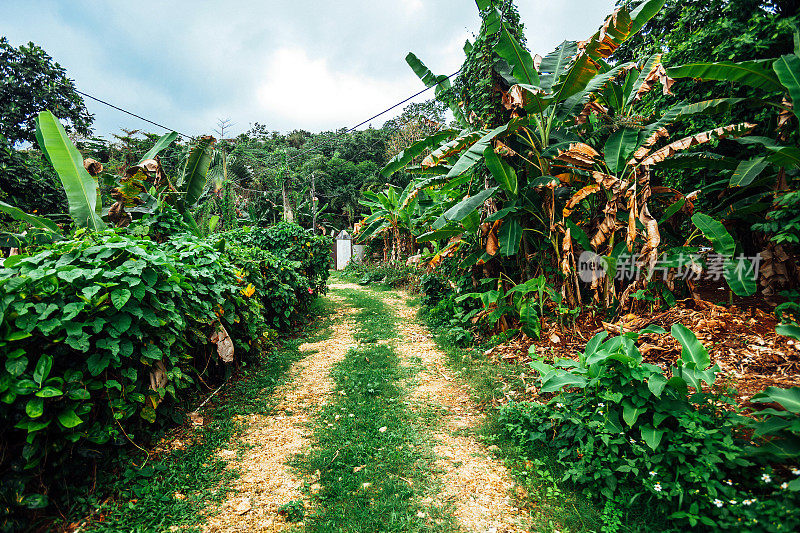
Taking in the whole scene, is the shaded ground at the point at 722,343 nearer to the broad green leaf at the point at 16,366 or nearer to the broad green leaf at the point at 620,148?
the broad green leaf at the point at 620,148

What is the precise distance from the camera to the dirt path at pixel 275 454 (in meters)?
2.26

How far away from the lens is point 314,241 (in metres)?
7.76

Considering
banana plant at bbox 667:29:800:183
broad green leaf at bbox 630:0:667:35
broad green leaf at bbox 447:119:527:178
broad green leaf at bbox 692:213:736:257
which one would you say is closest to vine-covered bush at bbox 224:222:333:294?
broad green leaf at bbox 447:119:527:178

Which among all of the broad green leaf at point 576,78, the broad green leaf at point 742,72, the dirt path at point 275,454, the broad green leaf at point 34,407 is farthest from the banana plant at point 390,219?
the broad green leaf at point 34,407

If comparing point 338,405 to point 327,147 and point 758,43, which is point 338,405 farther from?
point 327,147

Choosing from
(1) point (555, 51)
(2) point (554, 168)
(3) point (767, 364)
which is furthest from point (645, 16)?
(3) point (767, 364)

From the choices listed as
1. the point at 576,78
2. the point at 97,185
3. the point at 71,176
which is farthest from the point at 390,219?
the point at 71,176

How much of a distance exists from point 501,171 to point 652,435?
330 centimetres

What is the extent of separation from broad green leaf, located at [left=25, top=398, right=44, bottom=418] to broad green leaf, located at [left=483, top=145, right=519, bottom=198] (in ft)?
14.6

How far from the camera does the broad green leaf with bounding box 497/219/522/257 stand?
4.59 m

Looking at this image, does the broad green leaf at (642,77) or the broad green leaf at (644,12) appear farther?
the broad green leaf at (642,77)

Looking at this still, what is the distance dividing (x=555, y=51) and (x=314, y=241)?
5689 millimetres

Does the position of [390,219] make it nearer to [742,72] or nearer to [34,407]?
[742,72]

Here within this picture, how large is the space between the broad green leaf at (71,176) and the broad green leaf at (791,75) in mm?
6845
